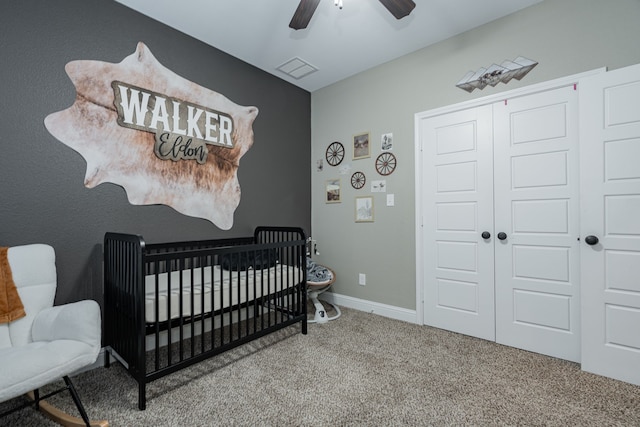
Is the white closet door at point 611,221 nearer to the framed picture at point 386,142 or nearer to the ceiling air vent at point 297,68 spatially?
the framed picture at point 386,142

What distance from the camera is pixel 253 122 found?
299cm

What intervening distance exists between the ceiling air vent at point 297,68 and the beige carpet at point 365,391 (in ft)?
8.29

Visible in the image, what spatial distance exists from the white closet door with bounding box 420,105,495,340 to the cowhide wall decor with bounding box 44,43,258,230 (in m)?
1.79

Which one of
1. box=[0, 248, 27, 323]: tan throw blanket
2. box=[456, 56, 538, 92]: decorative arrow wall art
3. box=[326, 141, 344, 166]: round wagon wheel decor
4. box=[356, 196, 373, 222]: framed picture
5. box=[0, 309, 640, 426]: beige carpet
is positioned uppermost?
box=[456, 56, 538, 92]: decorative arrow wall art

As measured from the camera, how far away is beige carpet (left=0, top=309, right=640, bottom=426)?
4.86ft

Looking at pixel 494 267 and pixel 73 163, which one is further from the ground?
pixel 73 163

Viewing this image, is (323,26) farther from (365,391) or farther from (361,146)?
(365,391)

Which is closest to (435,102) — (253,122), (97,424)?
(253,122)

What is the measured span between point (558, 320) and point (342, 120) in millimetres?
2562

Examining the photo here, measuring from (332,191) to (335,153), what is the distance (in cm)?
42

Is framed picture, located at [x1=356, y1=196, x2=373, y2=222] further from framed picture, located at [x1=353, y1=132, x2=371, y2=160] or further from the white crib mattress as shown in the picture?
the white crib mattress

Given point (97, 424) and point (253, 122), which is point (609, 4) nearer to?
point (253, 122)

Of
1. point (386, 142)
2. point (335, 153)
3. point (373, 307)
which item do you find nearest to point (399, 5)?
point (386, 142)

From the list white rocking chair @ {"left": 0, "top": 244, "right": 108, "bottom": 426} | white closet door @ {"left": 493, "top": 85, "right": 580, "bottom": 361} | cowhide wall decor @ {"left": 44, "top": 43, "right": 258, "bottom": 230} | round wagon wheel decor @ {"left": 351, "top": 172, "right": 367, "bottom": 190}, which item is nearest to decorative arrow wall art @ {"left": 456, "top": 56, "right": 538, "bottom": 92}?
white closet door @ {"left": 493, "top": 85, "right": 580, "bottom": 361}
